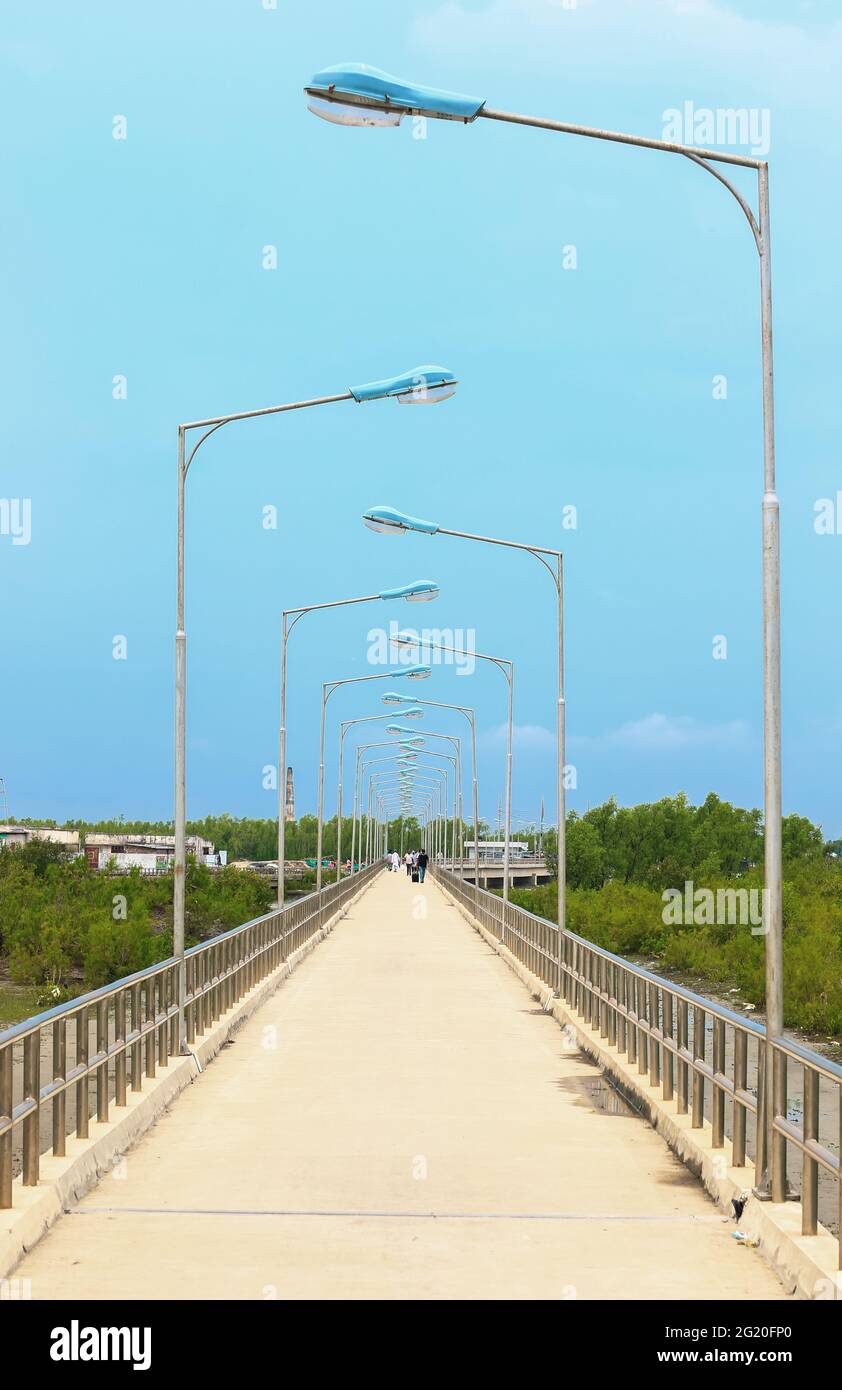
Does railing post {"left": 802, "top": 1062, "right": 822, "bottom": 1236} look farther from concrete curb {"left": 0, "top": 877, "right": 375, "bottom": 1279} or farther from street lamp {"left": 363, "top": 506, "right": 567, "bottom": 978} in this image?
street lamp {"left": 363, "top": 506, "right": 567, "bottom": 978}

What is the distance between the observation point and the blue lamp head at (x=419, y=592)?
26.6 m

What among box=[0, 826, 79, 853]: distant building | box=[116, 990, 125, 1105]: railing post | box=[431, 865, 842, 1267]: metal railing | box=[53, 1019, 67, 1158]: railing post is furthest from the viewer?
box=[0, 826, 79, 853]: distant building

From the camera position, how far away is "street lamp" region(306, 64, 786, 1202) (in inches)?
368

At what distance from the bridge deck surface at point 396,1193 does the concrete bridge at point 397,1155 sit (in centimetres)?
3

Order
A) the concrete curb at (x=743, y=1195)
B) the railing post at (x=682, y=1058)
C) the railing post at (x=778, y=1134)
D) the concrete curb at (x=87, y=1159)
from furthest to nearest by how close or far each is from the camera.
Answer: the railing post at (x=682, y=1058) < the railing post at (x=778, y=1134) < the concrete curb at (x=87, y=1159) < the concrete curb at (x=743, y=1195)

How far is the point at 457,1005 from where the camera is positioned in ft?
75.2

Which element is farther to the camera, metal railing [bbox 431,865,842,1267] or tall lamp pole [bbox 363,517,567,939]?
tall lamp pole [bbox 363,517,567,939]

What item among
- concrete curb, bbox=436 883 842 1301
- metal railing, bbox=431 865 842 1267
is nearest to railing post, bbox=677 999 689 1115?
metal railing, bbox=431 865 842 1267

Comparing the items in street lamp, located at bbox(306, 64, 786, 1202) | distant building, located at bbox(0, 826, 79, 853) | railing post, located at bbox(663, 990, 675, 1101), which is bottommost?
distant building, located at bbox(0, 826, 79, 853)

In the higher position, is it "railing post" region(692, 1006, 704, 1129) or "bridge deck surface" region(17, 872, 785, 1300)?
"railing post" region(692, 1006, 704, 1129)

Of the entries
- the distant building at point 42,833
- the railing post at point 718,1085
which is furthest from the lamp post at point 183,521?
the distant building at point 42,833

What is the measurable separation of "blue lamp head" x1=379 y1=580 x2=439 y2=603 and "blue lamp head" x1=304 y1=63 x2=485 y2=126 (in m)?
15.8

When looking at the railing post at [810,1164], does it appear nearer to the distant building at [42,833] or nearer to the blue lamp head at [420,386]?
the blue lamp head at [420,386]
